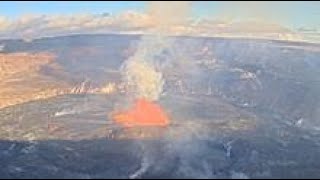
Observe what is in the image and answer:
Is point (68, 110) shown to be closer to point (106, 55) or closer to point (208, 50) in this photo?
point (106, 55)

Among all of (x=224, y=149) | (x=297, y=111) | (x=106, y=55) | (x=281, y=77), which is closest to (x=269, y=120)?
(x=297, y=111)

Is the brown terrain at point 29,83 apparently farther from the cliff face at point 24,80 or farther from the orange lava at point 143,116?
the orange lava at point 143,116

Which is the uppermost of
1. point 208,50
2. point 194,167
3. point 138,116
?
point 194,167

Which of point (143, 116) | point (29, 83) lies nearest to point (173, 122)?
point (143, 116)

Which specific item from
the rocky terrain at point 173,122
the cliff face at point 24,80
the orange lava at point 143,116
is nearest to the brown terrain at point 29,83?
the cliff face at point 24,80

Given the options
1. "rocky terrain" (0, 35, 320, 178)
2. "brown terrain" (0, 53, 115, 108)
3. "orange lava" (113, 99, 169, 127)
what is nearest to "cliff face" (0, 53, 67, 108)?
"brown terrain" (0, 53, 115, 108)

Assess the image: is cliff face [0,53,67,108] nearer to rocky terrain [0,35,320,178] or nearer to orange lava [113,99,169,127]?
rocky terrain [0,35,320,178]

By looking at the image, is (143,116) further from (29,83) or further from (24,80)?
(24,80)

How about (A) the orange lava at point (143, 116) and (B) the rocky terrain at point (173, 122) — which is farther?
(A) the orange lava at point (143, 116)
